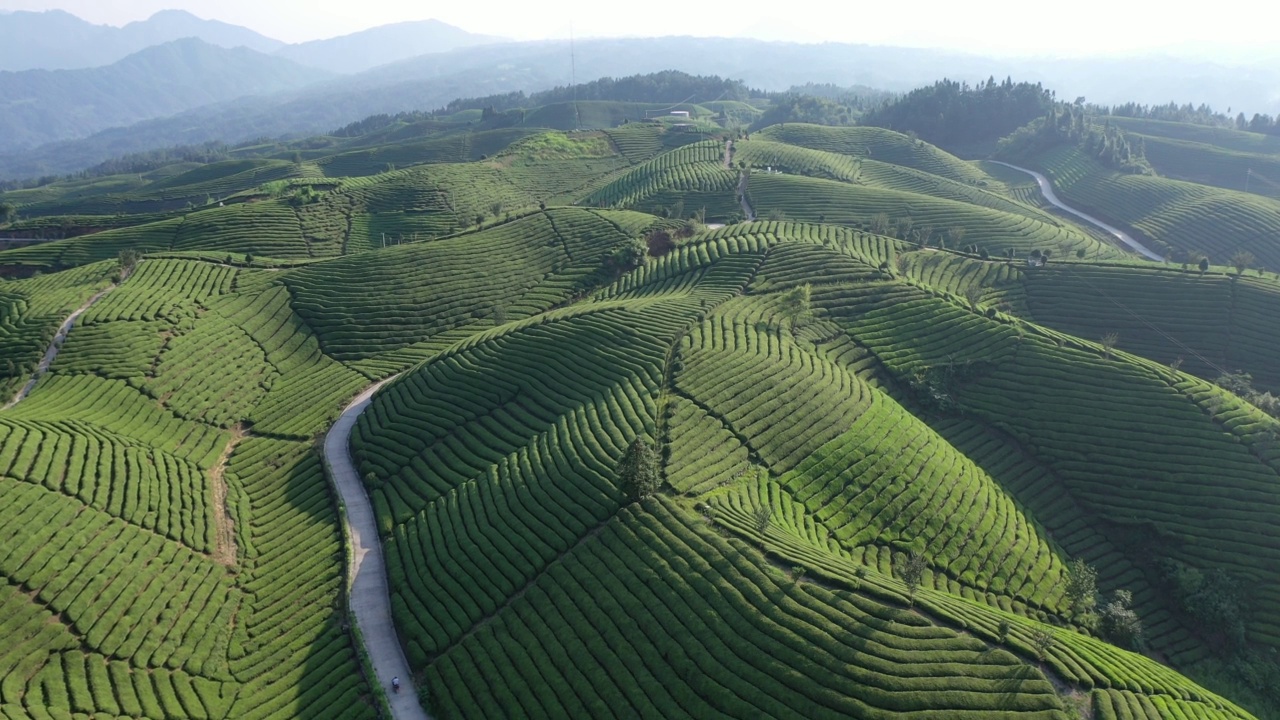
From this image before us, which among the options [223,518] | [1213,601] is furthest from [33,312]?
[1213,601]

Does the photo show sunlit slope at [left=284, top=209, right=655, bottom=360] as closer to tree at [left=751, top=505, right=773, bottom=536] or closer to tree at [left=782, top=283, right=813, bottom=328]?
tree at [left=782, top=283, right=813, bottom=328]

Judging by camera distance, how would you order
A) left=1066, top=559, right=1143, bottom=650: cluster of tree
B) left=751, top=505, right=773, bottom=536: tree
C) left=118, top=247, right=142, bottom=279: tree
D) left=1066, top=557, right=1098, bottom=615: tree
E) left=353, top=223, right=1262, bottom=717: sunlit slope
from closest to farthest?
left=353, top=223, right=1262, bottom=717: sunlit slope, left=1066, top=557, right=1098, bottom=615: tree, left=1066, top=559, right=1143, bottom=650: cluster of tree, left=751, top=505, right=773, bottom=536: tree, left=118, top=247, right=142, bottom=279: tree

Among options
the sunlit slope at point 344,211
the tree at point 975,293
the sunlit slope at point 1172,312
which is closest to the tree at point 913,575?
the tree at point 975,293

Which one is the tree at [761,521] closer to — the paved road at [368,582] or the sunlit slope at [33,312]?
the paved road at [368,582]

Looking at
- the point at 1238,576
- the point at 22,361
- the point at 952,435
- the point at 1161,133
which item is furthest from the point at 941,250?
the point at 1161,133

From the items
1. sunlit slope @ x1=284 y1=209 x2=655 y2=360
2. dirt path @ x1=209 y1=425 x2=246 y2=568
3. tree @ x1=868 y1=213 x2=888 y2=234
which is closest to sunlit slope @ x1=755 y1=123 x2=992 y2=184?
tree @ x1=868 y1=213 x2=888 y2=234

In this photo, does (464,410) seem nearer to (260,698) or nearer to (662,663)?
(260,698)
